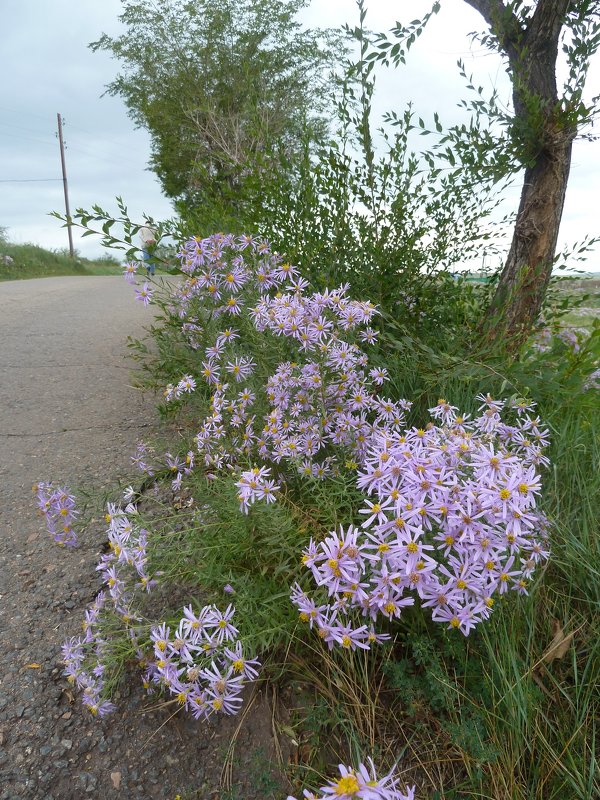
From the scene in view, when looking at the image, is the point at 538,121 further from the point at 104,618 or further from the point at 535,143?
the point at 104,618

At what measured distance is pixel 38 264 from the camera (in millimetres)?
20156

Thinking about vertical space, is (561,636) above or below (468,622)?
below

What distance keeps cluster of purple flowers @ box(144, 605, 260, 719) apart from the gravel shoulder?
120mm

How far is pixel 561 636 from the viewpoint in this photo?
70.4 inches

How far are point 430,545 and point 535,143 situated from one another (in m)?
2.78

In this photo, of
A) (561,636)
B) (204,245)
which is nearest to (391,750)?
(561,636)

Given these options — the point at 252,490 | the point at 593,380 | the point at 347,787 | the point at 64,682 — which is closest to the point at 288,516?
the point at 252,490

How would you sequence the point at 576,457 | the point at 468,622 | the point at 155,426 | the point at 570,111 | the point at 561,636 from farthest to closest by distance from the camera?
the point at 155,426
the point at 570,111
the point at 576,457
the point at 561,636
the point at 468,622

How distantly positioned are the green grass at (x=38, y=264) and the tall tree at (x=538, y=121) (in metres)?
16.6

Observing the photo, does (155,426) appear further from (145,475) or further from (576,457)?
(576,457)

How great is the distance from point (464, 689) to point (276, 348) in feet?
4.45

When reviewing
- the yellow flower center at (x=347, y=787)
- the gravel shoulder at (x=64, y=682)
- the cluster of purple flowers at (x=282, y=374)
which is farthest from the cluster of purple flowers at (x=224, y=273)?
the yellow flower center at (x=347, y=787)

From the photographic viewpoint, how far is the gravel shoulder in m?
1.61

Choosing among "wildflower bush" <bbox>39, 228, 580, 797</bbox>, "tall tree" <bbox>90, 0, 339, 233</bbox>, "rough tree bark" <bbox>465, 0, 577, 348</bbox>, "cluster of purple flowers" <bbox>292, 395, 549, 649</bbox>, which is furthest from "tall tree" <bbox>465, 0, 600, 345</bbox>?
"tall tree" <bbox>90, 0, 339, 233</bbox>
